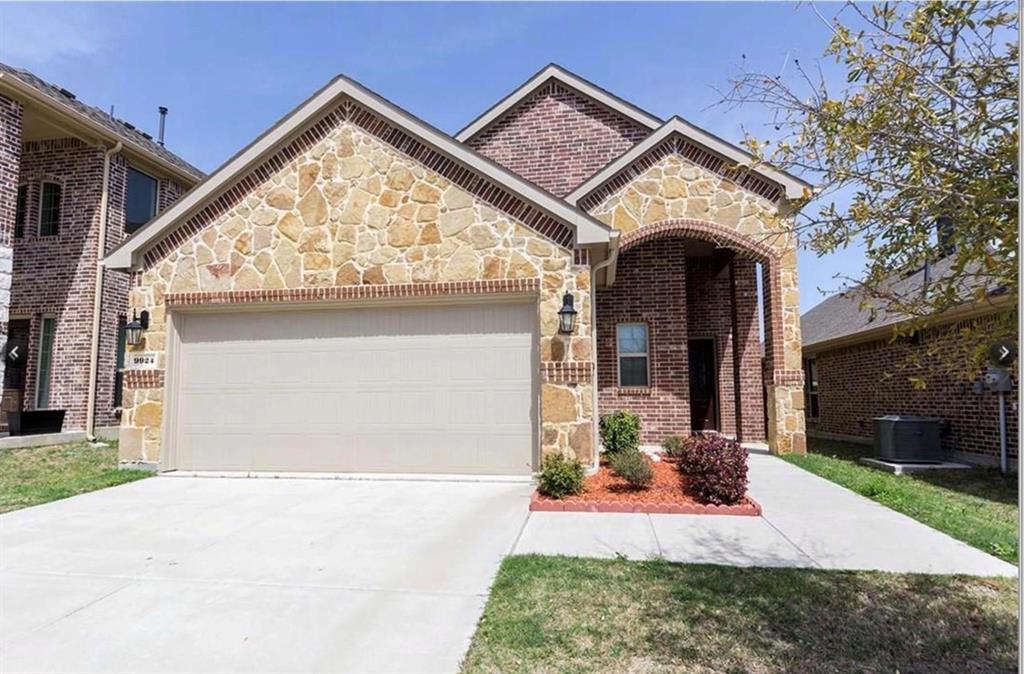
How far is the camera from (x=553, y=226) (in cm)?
854

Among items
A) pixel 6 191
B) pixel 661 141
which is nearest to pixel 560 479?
pixel 661 141

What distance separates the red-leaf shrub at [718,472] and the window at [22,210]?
15559 millimetres

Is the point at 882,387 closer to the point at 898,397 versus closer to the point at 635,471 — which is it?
the point at 898,397

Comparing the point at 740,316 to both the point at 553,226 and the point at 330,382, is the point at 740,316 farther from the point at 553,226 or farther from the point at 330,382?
the point at 330,382

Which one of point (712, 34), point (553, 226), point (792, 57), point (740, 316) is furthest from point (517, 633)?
point (740, 316)

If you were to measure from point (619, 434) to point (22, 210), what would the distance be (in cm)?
1448

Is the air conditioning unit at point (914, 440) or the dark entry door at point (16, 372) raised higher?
the dark entry door at point (16, 372)

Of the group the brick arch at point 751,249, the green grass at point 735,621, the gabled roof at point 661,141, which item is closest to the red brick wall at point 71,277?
the gabled roof at point 661,141

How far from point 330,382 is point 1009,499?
936cm

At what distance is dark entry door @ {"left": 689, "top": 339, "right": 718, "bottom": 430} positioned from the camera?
14.4 m

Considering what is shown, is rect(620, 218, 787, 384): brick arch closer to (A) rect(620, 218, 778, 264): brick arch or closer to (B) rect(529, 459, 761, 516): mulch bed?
(A) rect(620, 218, 778, 264): brick arch

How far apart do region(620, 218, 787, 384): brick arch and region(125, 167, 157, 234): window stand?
11.8 m

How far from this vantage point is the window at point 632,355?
13141mm

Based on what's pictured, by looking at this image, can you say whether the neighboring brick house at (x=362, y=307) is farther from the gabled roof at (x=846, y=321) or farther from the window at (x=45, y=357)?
the window at (x=45, y=357)
